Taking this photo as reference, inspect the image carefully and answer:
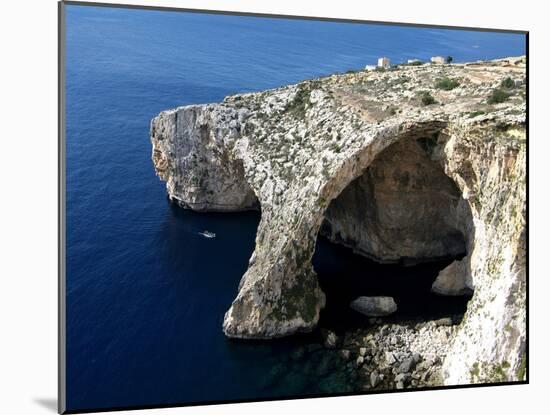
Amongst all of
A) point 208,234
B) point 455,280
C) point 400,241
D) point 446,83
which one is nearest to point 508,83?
point 446,83

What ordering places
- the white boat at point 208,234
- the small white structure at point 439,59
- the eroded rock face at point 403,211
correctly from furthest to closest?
the white boat at point 208,234, the eroded rock face at point 403,211, the small white structure at point 439,59

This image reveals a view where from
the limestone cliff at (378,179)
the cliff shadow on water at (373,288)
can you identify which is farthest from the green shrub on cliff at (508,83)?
the cliff shadow on water at (373,288)

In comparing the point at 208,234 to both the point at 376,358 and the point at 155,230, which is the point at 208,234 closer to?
the point at 155,230

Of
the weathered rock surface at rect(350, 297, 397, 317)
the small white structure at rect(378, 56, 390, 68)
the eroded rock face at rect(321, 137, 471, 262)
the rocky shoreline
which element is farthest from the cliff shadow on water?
the small white structure at rect(378, 56, 390, 68)

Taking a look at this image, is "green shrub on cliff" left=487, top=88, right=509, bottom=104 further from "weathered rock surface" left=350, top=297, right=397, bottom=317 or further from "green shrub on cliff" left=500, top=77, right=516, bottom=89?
"weathered rock surface" left=350, top=297, right=397, bottom=317

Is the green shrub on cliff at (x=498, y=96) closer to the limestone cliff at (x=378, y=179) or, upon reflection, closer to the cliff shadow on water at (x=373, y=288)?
the limestone cliff at (x=378, y=179)
